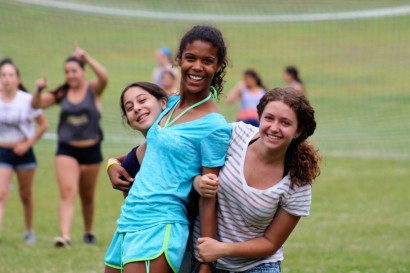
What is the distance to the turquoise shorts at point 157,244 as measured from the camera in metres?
4.94

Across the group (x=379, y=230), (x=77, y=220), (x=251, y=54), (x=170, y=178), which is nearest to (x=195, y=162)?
(x=170, y=178)

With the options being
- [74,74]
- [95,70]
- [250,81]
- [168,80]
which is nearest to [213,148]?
[95,70]

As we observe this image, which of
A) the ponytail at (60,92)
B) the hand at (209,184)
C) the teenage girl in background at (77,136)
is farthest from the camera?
the ponytail at (60,92)

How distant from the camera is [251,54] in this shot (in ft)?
103

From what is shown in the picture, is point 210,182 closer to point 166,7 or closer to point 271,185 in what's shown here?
point 271,185

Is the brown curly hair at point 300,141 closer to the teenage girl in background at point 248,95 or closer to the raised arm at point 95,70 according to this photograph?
the raised arm at point 95,70

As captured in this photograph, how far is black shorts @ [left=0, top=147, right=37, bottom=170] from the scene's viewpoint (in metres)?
11.0

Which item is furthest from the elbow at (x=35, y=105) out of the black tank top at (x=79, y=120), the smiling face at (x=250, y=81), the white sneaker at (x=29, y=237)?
the smiling face at (x=250, y=81)

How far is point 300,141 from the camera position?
5.03 meters

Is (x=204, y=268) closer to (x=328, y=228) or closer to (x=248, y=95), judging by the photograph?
(x=328, y=228)

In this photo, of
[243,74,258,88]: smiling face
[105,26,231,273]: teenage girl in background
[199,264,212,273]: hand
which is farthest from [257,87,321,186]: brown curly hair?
[243,74,258,88]: smiling face

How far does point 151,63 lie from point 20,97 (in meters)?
17.5

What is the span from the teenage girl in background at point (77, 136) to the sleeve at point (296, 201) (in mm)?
5950

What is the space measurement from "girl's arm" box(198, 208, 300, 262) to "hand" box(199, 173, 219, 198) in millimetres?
263
